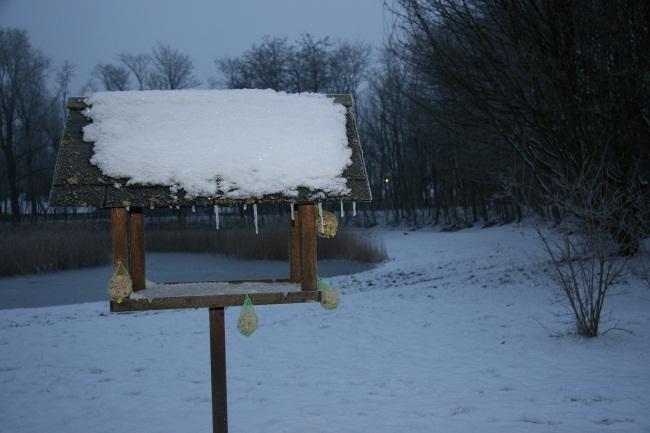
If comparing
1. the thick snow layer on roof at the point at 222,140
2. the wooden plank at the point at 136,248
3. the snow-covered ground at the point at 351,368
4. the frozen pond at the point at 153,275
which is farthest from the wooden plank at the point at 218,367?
the frozen pond at the point at 153,275

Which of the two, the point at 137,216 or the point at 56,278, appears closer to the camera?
the point at 137,216

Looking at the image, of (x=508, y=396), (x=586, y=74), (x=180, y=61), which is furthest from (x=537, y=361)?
(x=180, y=61)

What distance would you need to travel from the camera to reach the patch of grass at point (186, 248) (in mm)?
14570

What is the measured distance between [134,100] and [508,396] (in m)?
4.21

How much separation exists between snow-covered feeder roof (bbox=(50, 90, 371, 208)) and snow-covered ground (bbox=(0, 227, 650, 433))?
2.47m

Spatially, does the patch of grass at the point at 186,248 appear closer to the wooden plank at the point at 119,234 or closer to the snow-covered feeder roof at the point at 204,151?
the snow-covered feeder roof at the point at 204,151

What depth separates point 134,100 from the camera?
3.15 m

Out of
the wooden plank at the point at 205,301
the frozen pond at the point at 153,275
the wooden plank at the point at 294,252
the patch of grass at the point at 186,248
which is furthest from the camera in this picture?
the patch of grass at the point at 186,248

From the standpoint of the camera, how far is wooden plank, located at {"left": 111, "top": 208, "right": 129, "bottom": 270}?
9.51ft

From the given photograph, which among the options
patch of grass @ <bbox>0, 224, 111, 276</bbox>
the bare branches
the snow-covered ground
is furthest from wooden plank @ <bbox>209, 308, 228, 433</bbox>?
the bare branches

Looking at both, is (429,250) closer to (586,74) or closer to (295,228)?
(586,74)

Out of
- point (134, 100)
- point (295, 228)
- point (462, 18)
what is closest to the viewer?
point (134, 100)

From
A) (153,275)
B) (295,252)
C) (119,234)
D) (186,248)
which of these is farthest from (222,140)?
(186,248)

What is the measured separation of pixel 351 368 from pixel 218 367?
2947 mm
